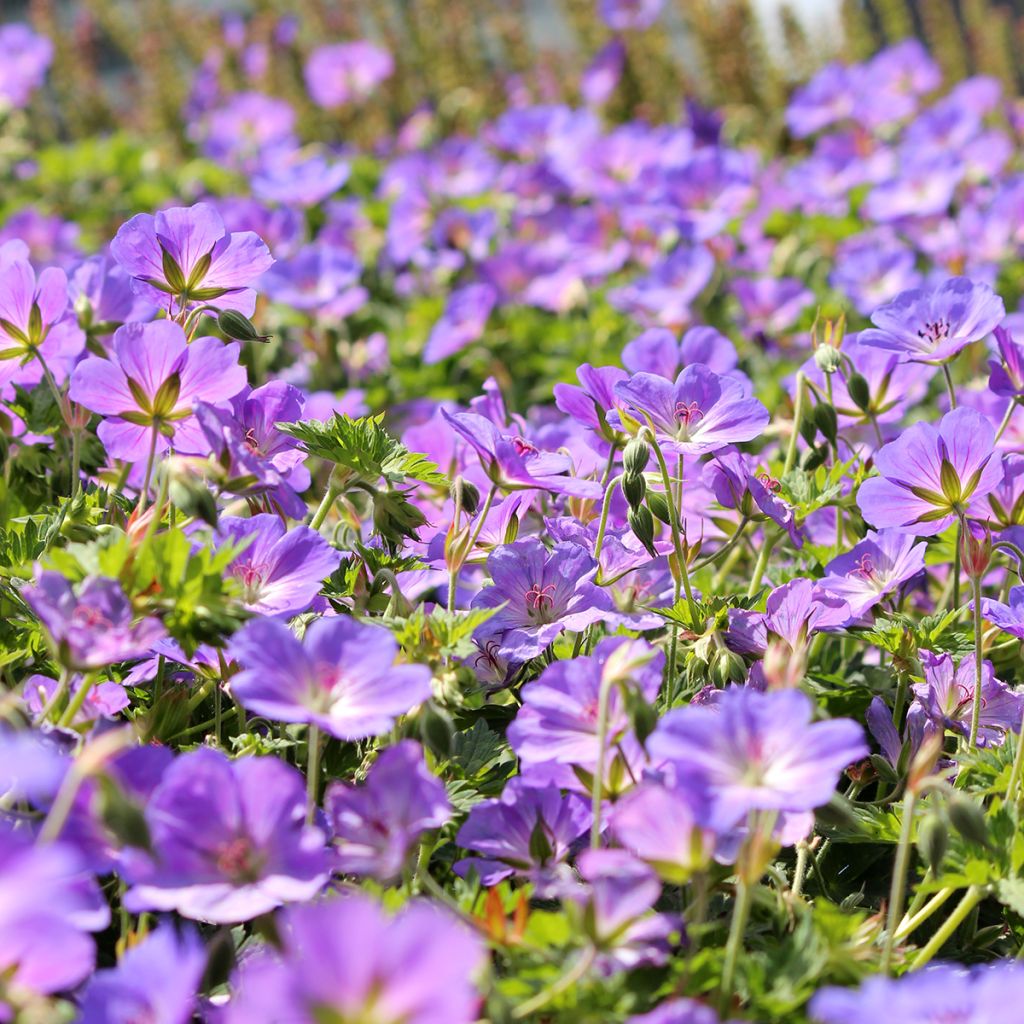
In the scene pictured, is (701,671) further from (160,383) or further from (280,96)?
(280,96)

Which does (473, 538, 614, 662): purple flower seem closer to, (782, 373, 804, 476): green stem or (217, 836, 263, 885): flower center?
(782, 373, 804, 476): green stem

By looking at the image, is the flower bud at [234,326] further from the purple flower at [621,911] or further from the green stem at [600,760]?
the purple flower at [621,911]

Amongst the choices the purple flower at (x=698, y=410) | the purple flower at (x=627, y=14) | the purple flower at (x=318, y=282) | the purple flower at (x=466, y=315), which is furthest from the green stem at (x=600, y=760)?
the purple flower at (x=627, y=14)

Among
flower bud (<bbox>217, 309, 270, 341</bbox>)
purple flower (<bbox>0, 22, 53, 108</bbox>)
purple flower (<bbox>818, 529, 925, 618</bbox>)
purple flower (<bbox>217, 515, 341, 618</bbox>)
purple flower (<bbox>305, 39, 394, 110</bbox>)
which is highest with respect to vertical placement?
purple flower (<bbox>0, 22, 53, 108</bbox>)

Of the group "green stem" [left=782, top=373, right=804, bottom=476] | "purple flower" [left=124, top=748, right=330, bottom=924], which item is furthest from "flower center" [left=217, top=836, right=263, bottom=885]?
"green stem" [left=782, top=373, right=804, bottom=476]

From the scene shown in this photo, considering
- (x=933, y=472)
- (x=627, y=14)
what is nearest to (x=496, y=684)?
(x=933, y=472)

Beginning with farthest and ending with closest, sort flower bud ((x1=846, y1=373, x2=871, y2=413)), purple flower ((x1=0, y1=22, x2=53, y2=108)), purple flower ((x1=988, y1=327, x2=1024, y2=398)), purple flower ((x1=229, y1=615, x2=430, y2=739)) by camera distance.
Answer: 1. purple flower ((x1=0, y1=22, x2=53, y2=108))
2. flower bud ((x1=846, y1=373, x2=871, y2=413))
3. purple flower ((x1=988, y1=327, x2=1024, y2=398))
4. purple flower ((x1=229, y1=615, x2=430, y2=739))

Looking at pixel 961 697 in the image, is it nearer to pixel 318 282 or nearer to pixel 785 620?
pixel 785 620
